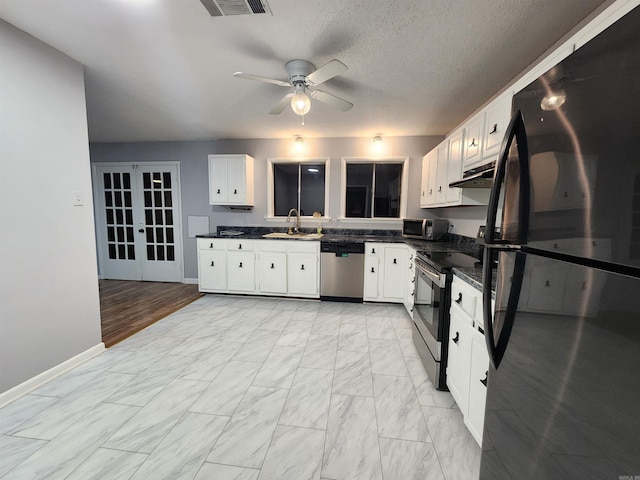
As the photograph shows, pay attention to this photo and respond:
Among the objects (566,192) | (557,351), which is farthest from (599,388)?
(566,192)

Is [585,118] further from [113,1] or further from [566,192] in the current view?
[113,1]

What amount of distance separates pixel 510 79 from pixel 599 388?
2622 millimetres

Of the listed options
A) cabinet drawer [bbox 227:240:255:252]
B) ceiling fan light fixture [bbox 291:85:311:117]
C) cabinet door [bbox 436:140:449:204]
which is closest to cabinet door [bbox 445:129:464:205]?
cabinet door [bbox 436:140:449:204]

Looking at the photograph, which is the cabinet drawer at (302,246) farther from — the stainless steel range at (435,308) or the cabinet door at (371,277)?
the stainless steel range at (435,308)

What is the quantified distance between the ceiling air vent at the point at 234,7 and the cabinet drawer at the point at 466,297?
2.02 m

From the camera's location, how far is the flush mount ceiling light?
0.69 metres

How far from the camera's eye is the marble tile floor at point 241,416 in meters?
1.27

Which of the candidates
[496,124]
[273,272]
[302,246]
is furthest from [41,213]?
[496,124]

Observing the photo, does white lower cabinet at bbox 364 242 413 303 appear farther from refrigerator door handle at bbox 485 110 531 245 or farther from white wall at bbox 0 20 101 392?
white wall at bbox 0 20 101 392

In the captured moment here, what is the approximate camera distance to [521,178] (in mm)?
800

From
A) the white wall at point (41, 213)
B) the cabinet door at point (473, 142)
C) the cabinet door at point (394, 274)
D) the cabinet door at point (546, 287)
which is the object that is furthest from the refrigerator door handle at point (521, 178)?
the white wall at point (41, 213)

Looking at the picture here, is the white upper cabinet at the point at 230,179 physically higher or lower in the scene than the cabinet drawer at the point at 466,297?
higher

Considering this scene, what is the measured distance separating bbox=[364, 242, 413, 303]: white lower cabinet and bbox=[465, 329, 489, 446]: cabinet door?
202cm

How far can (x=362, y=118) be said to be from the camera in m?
3.22
